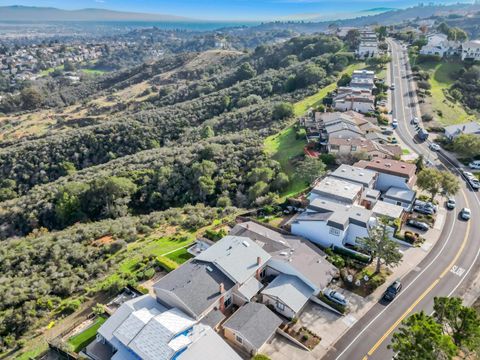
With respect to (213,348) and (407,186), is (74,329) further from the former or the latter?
(407,186)

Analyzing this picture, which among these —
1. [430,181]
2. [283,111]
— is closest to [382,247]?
[430,181]

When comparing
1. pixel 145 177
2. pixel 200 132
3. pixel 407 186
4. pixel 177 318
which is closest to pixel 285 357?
pixel 177 318

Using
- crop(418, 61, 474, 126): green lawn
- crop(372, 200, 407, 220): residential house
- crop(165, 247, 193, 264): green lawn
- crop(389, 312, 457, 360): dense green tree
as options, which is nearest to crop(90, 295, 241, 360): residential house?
crop(165, 247, 193, 264): green lawn

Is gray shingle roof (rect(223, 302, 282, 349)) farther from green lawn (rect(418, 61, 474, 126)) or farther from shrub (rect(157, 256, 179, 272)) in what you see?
green lawn (rect(418, 61, 474, 126))

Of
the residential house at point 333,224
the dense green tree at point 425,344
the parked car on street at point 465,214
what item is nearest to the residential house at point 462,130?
the parked car on street at point 465,214

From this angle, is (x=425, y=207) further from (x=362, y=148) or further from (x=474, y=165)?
(x=474, y=165)
